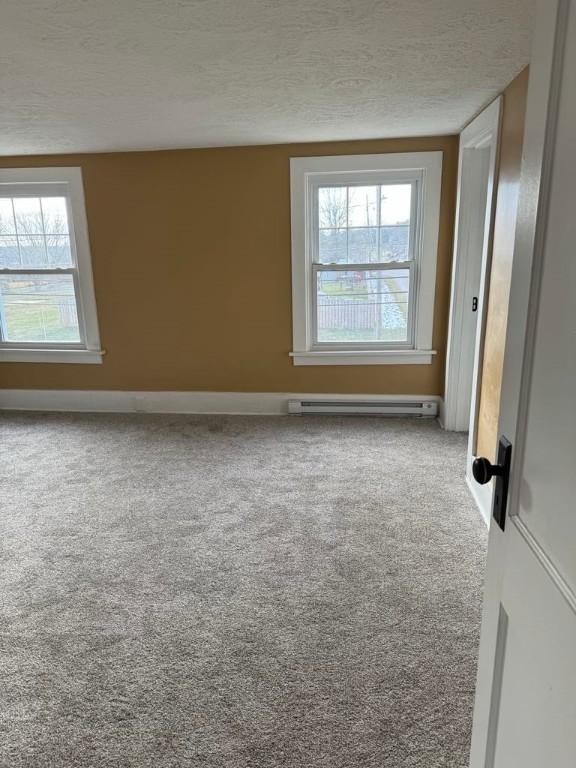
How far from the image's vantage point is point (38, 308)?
4.51 metres

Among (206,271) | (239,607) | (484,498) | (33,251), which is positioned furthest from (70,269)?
(484,498)

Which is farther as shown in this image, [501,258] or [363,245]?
[363,245]

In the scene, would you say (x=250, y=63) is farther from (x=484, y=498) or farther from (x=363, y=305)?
(x=484, y=498)

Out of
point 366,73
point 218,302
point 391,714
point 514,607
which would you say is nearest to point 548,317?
point 514,607

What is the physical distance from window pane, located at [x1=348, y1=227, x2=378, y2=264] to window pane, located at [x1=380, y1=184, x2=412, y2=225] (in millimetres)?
132

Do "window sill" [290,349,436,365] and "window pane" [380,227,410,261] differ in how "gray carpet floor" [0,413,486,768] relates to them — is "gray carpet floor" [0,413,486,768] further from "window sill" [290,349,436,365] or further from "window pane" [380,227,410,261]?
"window pane" [380,227,410,261]

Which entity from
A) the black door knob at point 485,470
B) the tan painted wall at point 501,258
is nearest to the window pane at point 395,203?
the tan painted wall at point 501,258

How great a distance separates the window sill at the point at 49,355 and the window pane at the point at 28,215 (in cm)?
103

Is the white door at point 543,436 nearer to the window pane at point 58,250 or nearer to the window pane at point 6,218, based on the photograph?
the window pane at point 58,250

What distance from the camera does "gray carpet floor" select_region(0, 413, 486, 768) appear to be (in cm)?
155

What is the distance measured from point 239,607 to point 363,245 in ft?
9.61

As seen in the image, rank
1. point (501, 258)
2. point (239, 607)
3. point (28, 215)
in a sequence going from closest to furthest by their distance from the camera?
point (239, 607), point (501, 258), point (28, 215)

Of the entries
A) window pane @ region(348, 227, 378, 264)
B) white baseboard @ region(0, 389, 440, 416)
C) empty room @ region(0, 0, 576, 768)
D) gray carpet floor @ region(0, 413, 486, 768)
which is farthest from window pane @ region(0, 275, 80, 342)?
window pane @ region(348, 227, 378, 264)

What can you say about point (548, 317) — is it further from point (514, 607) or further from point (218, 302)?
point (218, 302)
